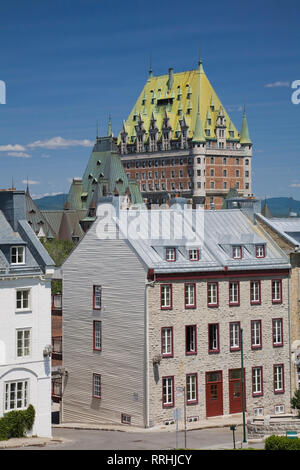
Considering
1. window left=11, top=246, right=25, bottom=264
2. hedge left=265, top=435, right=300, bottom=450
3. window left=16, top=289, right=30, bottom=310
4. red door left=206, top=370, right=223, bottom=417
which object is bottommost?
hedge left=265, top=435, right=300, bottom=450

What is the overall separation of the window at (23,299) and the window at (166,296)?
8.90 metres

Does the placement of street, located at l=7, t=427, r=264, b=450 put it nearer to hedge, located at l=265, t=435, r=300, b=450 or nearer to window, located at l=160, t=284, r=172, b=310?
hedge, located at l=265, t=435, r=300, b=450

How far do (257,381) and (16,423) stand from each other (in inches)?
677

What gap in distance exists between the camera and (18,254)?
48.8m

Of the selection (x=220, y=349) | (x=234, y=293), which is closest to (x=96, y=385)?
(x=220, y=349)

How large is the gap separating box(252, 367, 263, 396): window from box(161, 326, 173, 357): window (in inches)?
254

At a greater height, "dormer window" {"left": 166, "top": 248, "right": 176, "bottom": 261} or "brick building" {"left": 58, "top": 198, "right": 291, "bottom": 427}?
"dormer window" {"left": 166, "top": 248, "right": 176, "bottom": 261}

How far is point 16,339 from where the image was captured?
4788 cm

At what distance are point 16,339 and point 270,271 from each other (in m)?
18.4

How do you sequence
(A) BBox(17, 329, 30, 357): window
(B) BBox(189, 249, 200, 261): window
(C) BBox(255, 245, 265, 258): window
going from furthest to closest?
1. (C) BBox(255, 245, 265, 258): window
2. (B) BBox(189, 249, 200, 261): window
3. (A) BBox(17, 329, 30, 357): window

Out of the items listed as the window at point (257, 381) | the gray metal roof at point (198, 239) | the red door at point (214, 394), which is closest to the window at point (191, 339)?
the red door at point (214, 394)

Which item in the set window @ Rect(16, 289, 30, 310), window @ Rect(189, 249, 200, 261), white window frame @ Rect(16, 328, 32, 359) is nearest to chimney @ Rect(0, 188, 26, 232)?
window @ Rect(16, 289, 30, 310)

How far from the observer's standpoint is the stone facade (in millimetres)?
53719
